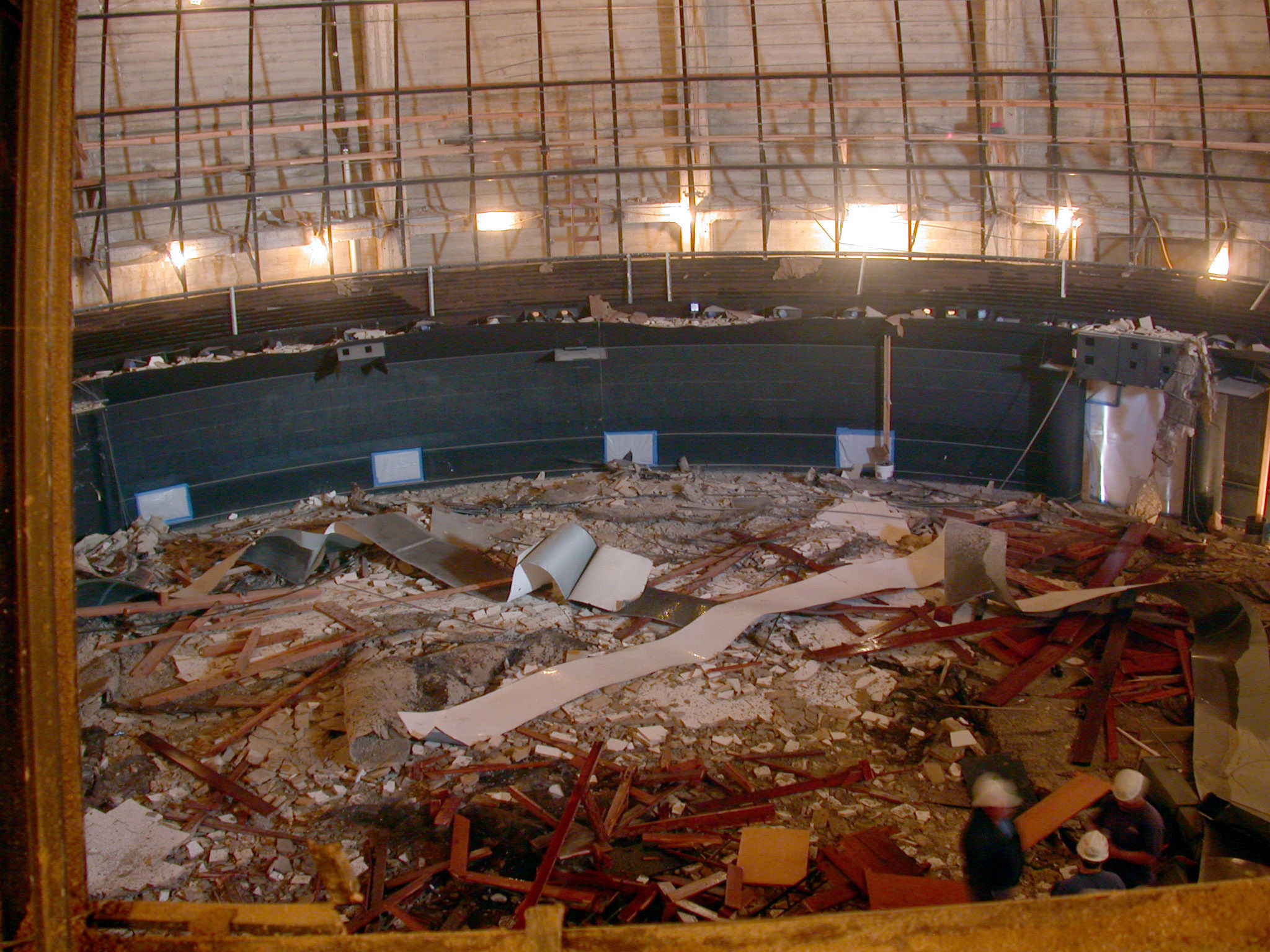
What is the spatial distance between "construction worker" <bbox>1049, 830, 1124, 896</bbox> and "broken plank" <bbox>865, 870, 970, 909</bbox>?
0.46m

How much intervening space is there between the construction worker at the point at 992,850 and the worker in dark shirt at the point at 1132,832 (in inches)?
18.2

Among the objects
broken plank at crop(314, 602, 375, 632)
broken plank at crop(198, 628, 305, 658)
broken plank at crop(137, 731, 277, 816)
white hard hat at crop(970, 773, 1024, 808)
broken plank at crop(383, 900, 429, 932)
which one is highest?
white hard hat at crop(970, 773, 1024, 808)

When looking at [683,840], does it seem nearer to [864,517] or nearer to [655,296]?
[864,517]

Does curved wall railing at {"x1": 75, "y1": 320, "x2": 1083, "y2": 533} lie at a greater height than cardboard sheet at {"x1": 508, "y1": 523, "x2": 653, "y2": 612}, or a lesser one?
greater

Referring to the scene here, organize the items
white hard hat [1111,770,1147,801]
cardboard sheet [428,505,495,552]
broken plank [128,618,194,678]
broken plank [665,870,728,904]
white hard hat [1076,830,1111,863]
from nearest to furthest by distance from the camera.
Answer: white hard hat [1076,830,1111,863] → white hard hat [1111,770,1147,801] → broken plank [665,870,728,904] → broken plank [128,618,194,678] → cardboard sheet [428,505,495,552]

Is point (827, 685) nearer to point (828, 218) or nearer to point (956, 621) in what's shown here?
point (956, 621)

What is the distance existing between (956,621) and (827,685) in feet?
4.63

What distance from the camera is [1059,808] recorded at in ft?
17.5

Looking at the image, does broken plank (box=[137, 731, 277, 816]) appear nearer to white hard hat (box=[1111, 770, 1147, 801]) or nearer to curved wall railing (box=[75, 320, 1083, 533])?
white hard hat (box=[1111, 770, 1147, 801])

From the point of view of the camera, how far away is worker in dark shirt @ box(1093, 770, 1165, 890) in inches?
179

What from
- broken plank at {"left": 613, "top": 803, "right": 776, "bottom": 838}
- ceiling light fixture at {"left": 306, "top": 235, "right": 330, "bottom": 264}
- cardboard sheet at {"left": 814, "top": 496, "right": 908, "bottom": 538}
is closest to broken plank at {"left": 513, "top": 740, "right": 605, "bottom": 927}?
broken plank at {"left": 613, "top": 803, "right": 776, "bottom": 838}

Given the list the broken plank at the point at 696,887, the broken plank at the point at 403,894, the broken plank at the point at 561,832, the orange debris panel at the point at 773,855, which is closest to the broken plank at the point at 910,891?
the orange debris panel at the point at 773,855

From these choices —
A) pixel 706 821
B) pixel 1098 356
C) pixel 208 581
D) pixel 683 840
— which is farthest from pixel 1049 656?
pixel 208 581

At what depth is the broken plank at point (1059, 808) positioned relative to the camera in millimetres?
5176
